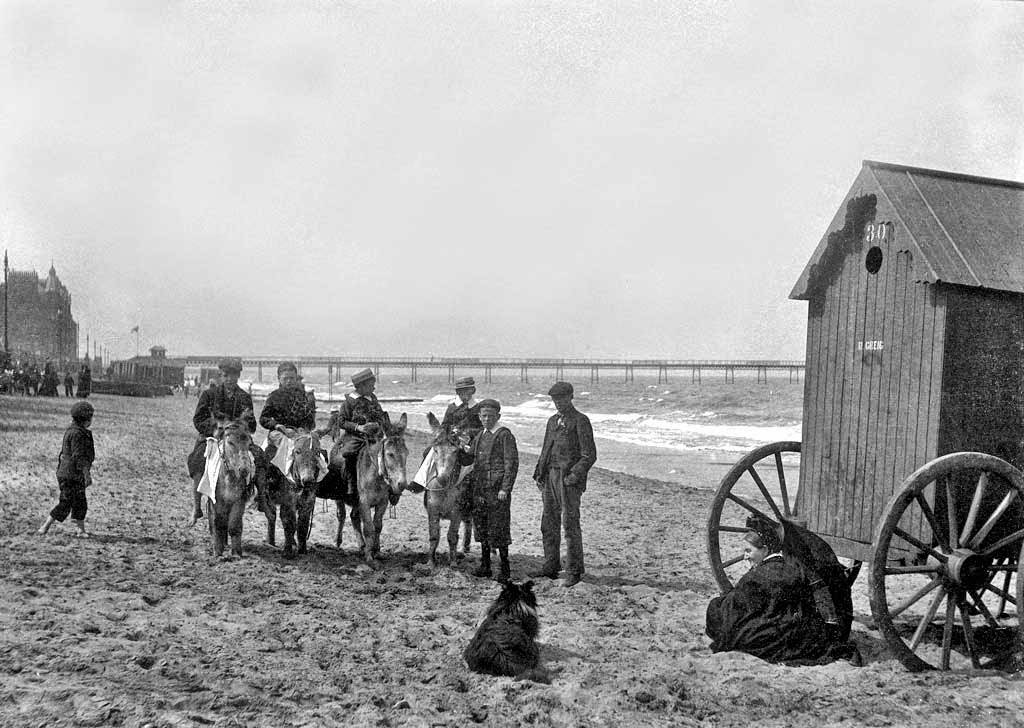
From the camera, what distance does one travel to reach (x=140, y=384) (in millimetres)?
42219

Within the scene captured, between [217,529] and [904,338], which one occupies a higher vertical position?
[904,338]

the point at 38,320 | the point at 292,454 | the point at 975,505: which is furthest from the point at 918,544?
the point at 38,320

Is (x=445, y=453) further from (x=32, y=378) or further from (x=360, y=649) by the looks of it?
(x=32, y=378)

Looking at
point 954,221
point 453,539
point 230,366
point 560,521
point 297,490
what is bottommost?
point 453,539

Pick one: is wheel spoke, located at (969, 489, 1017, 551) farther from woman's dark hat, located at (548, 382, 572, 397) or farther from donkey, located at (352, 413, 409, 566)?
donkey, located at (352, 413, 409, 566)

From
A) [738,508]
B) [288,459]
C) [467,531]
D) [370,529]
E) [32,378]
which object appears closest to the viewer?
[288,459]

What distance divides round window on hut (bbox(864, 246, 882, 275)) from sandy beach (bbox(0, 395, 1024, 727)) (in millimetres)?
3191

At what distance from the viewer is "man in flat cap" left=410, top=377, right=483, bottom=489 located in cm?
830

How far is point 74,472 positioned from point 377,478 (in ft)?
12.2

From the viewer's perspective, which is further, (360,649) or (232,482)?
(232,482)

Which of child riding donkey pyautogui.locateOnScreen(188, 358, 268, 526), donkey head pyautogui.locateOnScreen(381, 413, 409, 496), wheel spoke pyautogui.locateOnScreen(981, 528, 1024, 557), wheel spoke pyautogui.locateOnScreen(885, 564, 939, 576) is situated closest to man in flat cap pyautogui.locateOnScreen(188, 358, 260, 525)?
child riding donkey pyautogui.locateOnScreen(188, 358, 268, 526)

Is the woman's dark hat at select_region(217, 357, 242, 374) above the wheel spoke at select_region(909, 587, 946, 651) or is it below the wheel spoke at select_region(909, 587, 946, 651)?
above

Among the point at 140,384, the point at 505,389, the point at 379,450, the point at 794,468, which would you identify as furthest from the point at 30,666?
the point at 505,389

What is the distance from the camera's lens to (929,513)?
524 cm
